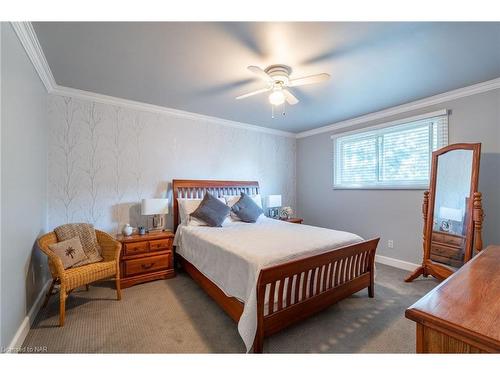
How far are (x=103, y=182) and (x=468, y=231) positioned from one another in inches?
185

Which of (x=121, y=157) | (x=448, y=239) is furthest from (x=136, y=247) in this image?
(x=448, y=239)

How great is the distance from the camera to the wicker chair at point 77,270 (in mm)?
2104

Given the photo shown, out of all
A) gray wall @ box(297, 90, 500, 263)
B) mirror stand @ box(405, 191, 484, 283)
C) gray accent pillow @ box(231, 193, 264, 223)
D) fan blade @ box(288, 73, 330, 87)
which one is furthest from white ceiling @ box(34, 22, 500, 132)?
gray accent pillow @ box(231, 193, 264, 223)

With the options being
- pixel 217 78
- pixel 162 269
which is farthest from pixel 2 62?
pixel 162 269

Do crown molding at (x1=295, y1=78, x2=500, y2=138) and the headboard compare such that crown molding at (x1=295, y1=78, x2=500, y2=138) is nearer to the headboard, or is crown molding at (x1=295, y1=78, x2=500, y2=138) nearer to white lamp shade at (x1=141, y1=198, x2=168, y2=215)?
the headboard

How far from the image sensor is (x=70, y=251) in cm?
238

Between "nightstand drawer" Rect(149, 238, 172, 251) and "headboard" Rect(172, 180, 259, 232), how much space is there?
469mm

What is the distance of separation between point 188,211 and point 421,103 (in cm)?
378

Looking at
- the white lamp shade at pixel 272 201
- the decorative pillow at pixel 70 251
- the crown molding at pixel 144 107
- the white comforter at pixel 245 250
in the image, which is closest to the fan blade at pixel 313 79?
the white comforter at pixel 245 250

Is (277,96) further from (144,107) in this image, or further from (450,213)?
(450,213)

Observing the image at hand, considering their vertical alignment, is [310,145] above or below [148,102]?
below

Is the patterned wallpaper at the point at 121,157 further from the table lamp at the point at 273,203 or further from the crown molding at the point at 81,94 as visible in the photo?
the table lamp at the point at 273,203

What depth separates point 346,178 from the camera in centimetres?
439
